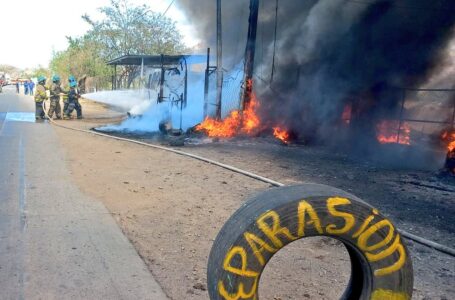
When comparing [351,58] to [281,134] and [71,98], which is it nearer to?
[281,134]

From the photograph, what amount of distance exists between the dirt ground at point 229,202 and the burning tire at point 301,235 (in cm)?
115

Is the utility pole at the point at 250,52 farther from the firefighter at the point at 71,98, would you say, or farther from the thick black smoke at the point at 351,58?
the firefighter at the point at 71,98

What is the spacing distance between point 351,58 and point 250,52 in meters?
3.57

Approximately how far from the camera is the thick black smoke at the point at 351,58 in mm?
12766

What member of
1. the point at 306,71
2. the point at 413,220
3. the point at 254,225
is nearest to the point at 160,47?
the point at 306,71

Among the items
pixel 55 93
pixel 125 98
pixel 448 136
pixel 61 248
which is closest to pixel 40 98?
pixel 55 93

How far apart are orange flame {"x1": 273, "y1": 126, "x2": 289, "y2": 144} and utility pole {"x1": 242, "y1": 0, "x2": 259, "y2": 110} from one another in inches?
53.1

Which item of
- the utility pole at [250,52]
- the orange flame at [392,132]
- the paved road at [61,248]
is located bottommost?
the paved road at [61,248]

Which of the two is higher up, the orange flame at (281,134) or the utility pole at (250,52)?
the utility pole at (250,52)

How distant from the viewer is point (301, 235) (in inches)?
81.7

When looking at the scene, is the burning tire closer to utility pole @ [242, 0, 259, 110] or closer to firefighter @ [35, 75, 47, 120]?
utility pole @ [242, 0, 259, 110]

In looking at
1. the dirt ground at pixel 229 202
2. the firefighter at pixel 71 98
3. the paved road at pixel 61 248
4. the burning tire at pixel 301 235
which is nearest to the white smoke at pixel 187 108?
the firefighter at pixel 71 98

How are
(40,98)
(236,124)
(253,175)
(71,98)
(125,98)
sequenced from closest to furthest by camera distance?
1. (253,175)
2. (236,124)
3. (40,98)
4. (71,98)
5. (125,98)

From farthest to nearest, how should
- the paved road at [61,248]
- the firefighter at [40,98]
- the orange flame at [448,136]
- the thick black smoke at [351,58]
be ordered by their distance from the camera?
the firefighter at [40,98], the thick black smoke at [351,58], the orange flame at [448,136], the paved road at [61,248]
